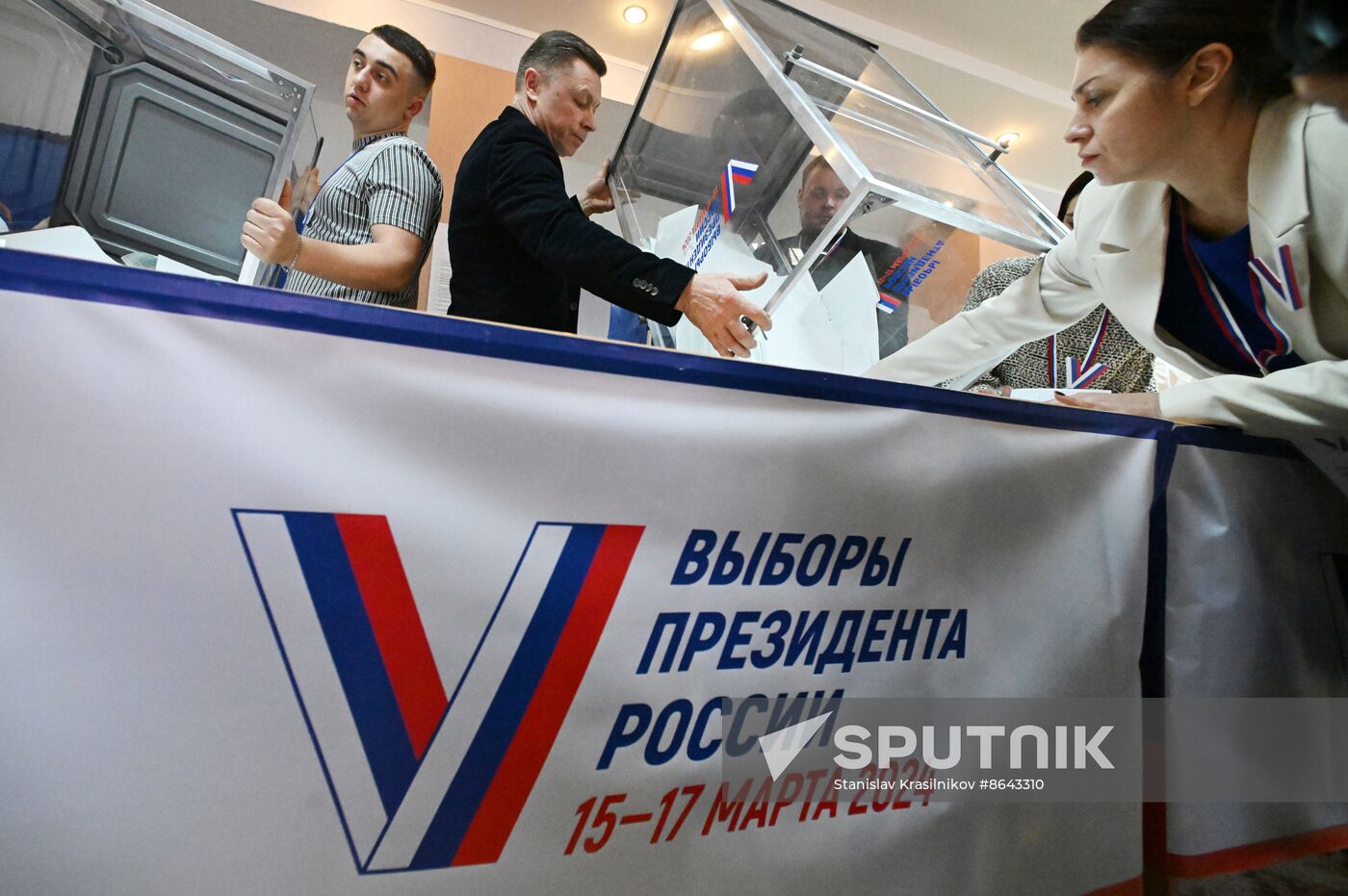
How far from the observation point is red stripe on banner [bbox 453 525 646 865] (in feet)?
2.02

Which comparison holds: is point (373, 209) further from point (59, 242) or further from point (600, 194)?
point (600, 194)

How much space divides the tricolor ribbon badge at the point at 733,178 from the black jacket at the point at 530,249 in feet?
1.00

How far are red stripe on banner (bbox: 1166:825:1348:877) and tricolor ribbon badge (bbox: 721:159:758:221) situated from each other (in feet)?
3.60

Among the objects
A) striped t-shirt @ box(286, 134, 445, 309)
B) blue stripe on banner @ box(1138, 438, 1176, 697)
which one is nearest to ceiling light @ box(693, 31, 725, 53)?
striped t-shirt @ box(286, 134, 445, 309)

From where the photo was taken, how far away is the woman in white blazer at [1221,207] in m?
0.90

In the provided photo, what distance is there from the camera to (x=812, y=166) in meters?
1.14

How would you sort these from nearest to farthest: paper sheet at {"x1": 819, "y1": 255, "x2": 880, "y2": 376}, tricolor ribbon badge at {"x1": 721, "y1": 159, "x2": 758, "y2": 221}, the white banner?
the white banner
paper sheet at {"x1": 819, "y1": 255, "x2": 880, "y2": 376}
tricolor ribbon badge at {"x1": 721, "y1": 159, "x2": 758, "y2": 221}

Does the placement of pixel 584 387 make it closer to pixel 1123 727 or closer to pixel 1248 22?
pixel 1123 727

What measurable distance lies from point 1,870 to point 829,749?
642 millimetres

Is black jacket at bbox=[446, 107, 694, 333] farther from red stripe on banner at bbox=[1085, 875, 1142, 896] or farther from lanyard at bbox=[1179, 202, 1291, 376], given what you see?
Result: red stripe on banner at bbox=[1085, 875, 1142, 896]

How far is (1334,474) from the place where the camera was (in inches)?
38.5

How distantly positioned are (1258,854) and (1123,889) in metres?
0.21

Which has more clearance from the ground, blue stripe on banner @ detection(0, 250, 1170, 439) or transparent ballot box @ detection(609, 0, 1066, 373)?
transparent ballot box @ detection(609, 0, 1066, 373)

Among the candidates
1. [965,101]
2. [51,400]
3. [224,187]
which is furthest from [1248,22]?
[965,101]
